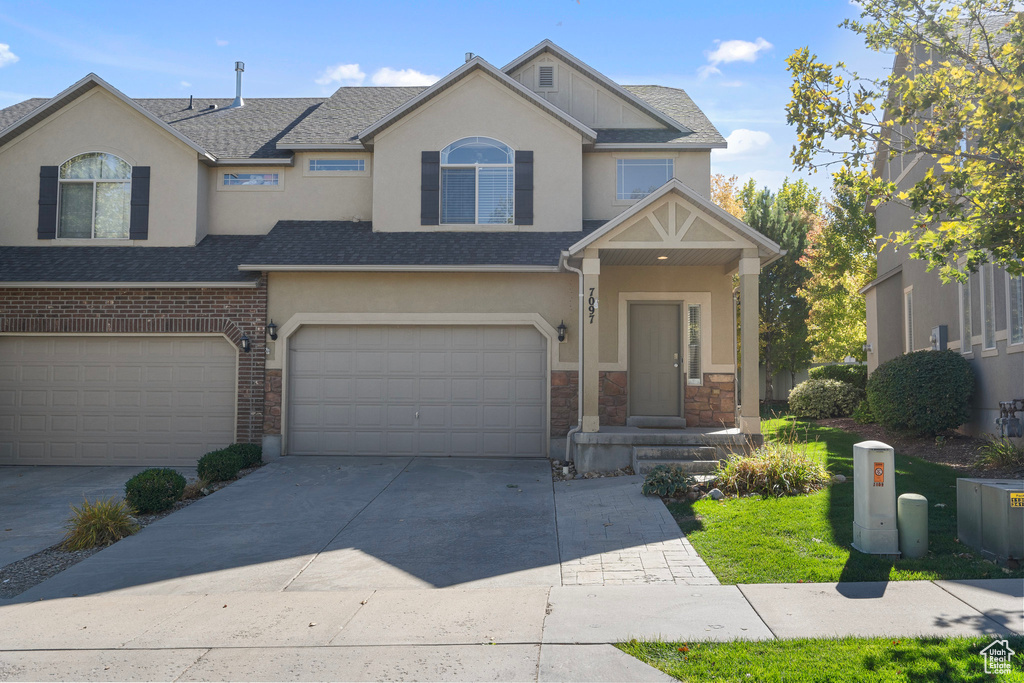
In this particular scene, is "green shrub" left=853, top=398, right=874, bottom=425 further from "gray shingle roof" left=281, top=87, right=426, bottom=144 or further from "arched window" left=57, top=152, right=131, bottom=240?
"arched window" left=57, top=152, right=131, bottom=240

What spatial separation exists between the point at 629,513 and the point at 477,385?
5066 mm

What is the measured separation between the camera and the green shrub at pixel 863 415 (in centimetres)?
1642

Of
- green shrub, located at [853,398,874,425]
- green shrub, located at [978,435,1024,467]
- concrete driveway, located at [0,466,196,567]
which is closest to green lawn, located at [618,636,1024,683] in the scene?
green shrub, located at [978,435,1024,467]

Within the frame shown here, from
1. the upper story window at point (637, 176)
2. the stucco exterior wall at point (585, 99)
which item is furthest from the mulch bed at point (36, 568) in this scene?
the stucco exterior wall at point (585, 99)

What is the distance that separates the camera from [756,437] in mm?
10922

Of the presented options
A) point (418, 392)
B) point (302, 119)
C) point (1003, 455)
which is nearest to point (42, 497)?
point (418, 392)

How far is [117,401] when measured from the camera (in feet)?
43.4

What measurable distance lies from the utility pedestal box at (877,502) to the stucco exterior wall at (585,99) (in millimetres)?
9994

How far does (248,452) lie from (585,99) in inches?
374

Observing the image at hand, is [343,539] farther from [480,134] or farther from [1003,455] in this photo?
[1003,455]

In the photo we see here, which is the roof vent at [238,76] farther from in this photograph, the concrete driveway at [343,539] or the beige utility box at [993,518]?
the beige utility box at [993,518]

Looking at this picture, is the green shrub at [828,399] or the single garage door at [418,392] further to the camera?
the green shrub at [828,399]

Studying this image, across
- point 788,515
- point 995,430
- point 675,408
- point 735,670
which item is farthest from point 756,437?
point 735,670

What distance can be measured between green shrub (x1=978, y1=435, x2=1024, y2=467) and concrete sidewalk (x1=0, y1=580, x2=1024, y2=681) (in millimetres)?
5041
